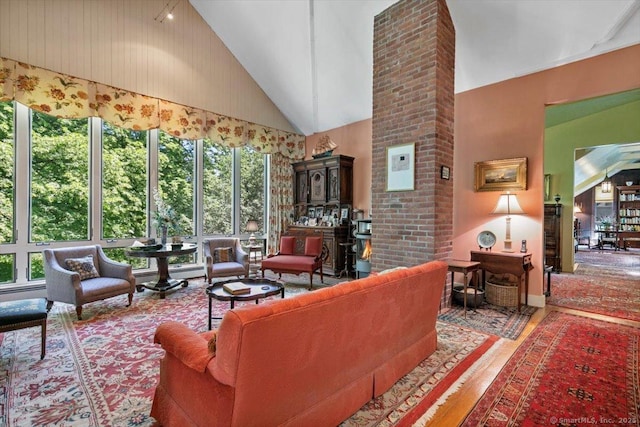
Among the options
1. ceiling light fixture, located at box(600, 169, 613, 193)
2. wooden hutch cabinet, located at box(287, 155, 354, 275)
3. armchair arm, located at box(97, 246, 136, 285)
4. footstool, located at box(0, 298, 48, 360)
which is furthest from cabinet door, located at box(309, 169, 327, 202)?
ceiling light fixture, located at box(600, 169, 613, 193)

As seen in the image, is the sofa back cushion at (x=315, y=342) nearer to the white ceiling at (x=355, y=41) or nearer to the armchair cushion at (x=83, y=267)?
the white ceiling at (x=355, y=41)

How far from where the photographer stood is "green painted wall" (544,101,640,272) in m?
5.84

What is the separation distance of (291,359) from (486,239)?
12.2 feet

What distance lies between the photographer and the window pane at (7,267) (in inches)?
166

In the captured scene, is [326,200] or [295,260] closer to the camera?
[295,260]

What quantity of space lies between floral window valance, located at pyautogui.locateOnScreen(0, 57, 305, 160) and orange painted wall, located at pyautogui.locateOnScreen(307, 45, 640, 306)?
3967 millimetres

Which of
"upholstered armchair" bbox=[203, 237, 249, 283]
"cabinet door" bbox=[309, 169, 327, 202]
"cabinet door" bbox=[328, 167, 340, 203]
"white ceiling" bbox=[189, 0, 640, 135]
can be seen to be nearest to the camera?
"white ceiling" bbox=[189, 0, 640, 135]

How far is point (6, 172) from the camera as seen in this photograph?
13.9ft

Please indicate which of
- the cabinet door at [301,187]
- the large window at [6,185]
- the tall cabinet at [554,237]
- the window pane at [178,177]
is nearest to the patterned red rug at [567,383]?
the tall cabinet at [554,237]

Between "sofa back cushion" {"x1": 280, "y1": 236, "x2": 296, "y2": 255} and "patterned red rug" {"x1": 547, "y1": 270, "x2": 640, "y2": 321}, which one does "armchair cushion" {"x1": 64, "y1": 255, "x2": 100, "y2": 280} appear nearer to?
"sofa back cushion" {"x1": 280, "y1": 236, "x2": 296, "y2": 255}

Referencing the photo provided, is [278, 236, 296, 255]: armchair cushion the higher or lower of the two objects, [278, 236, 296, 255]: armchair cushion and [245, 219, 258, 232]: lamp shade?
the lower

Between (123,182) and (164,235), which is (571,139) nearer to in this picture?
(164,235)

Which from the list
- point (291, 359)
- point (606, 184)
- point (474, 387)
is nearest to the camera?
point (291, 359)

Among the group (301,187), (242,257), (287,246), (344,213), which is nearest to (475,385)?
(242,257)
